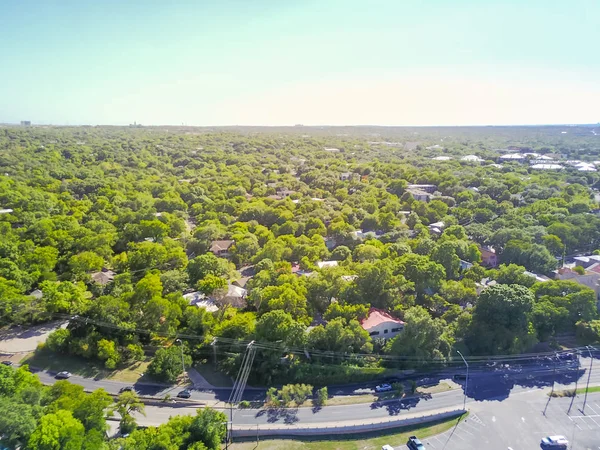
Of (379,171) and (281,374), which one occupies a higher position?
(379,171)

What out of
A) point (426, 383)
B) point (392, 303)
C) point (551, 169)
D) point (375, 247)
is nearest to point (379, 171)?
point (551, 169)

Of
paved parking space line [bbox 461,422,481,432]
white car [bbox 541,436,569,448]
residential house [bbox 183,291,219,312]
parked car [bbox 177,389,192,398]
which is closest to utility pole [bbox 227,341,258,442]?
parked car [bbox 177,389,192,398]

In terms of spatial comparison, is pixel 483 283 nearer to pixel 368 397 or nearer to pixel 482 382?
pixel 482 382

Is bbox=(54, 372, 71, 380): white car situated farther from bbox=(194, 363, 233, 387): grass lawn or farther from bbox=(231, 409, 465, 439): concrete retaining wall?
bbox=(231, 409, 465, 439): concrete retaining wall

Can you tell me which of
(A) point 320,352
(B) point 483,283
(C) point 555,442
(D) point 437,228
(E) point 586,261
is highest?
(D) point 437,228

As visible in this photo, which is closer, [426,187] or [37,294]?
[37,294]

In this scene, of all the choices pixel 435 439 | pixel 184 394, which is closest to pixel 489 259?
pixel 435 439

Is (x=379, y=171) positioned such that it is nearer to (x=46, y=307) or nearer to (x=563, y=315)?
(x=563, y=315)
